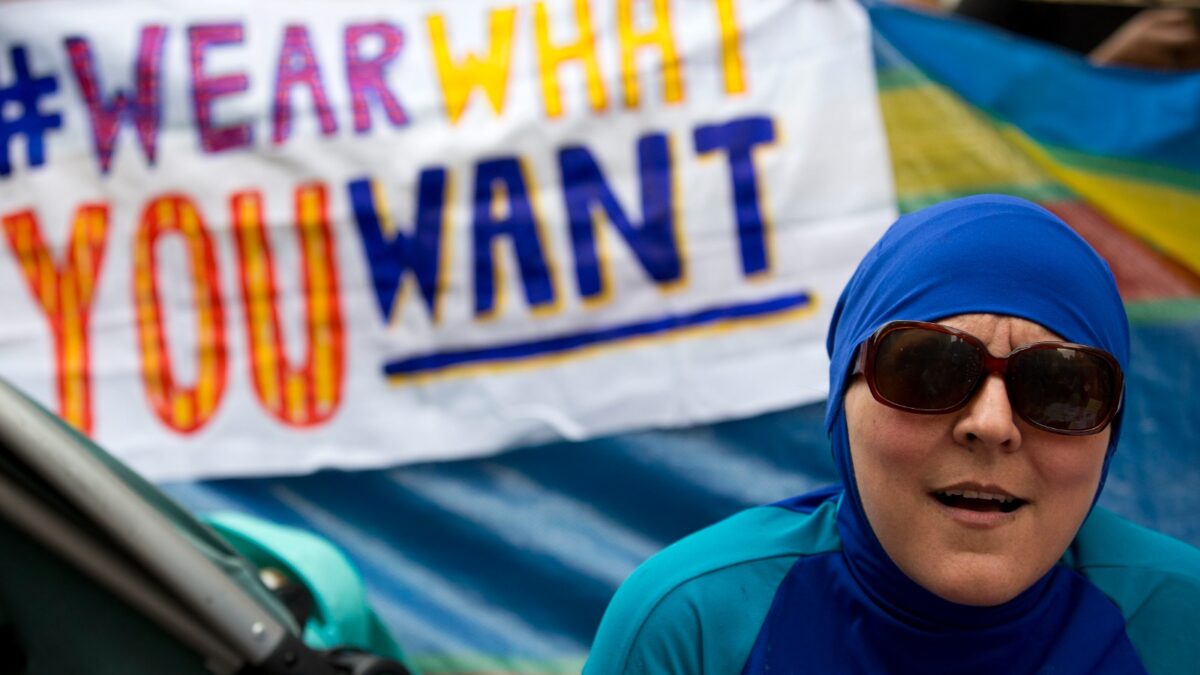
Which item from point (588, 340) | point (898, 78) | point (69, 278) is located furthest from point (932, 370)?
point (69, 278)

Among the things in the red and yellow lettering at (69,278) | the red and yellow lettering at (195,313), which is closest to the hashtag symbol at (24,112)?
the red and yellow lettering at (69,278)

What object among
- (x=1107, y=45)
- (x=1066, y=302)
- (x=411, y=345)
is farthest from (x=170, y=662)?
(x=1107, y=45)

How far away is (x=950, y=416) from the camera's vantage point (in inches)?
Answer: 53.6

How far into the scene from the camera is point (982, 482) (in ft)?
4.45

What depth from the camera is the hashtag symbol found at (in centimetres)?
326

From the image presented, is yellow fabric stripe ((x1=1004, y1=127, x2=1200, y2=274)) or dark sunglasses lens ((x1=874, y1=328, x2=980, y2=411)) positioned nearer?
dark sunglasses lens ((x1=874, y1=328, x2=980, y2=411))

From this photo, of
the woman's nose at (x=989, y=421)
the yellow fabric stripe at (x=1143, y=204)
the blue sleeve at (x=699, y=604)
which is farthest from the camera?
the yellow fabric stripe at (x=1143, y=204)

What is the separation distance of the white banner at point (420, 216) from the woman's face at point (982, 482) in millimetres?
1817

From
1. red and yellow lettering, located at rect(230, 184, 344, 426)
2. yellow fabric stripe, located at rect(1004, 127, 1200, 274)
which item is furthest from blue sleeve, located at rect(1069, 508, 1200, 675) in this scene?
red and yellow lettering, located at rect(230, 184, 344, 426)

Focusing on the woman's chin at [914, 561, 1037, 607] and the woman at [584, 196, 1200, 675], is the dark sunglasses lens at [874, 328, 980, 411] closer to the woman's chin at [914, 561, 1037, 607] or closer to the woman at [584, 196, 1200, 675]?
the woman at [584, 196, 1200, 675]

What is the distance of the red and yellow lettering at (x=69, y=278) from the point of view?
3260 mm

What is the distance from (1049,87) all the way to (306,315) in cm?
185

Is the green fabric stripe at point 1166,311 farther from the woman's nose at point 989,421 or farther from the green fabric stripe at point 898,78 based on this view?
the woman's nose at point 989,421

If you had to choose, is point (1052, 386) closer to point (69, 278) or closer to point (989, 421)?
point (989, 421)
